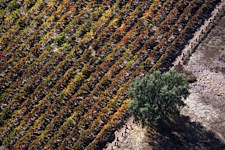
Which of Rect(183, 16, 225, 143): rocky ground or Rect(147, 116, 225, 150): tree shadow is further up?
Rect(183, 16, 225, 143): rocky ground

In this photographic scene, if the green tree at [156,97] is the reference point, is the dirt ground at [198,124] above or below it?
below

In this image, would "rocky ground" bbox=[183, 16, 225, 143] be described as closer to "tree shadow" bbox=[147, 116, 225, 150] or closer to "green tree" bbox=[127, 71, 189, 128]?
"tree shadow" bbox=[147, 116, 225, 150]

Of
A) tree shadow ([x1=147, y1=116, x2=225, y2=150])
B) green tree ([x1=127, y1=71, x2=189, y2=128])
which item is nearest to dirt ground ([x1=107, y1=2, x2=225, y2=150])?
tree shadow ([x1=147, y1=116, x2=225, y2=150])

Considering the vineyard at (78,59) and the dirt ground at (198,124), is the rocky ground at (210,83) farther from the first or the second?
the vineyard at (78,59)

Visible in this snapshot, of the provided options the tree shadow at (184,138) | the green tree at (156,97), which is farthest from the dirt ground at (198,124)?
the green tree at (156,97)

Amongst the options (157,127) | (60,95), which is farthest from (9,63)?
(157,127)

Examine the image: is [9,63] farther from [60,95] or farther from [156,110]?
[156,110]
